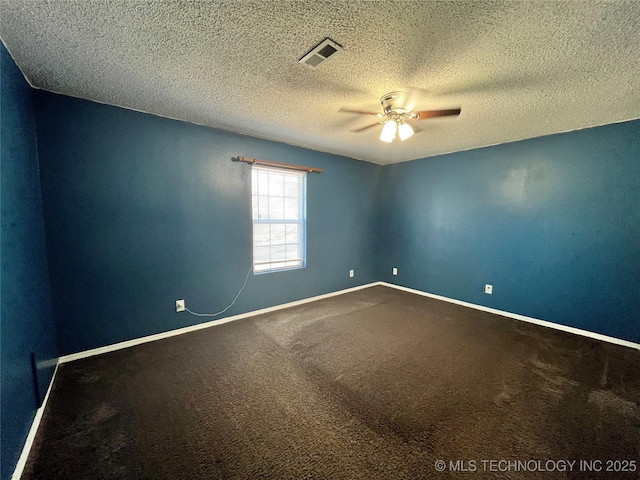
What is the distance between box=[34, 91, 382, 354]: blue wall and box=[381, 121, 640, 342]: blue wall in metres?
2.39

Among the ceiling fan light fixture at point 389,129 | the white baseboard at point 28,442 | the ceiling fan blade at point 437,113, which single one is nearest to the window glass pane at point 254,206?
the ceiling fan light fixture at point 389,129

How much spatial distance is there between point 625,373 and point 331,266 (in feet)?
10.5

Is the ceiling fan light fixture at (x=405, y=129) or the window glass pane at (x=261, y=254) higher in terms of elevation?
the ceiling fan light fixture at (x=405, y=129)

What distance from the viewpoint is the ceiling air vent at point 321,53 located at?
4.53 feet

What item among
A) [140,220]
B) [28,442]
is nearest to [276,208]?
[140,220]

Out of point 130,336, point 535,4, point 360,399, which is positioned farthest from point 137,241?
point 535,4

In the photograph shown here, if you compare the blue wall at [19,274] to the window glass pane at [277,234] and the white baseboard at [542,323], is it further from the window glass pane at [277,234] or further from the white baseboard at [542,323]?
the white baseboard at [542,323]

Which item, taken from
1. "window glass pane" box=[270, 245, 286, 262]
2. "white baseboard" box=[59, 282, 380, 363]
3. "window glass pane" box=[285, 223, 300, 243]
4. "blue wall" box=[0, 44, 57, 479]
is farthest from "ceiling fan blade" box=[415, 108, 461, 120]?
"white baseboard" box=[59, 282, 380, 363]

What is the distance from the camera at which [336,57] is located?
→ 150 cm

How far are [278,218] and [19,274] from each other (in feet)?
7.84

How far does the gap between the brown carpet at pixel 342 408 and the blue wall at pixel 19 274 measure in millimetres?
229

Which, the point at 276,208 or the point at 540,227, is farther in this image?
the point at 276,208

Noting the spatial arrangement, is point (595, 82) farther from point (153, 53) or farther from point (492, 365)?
point (153, 53)

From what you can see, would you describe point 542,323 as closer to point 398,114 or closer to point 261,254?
point 398,114
